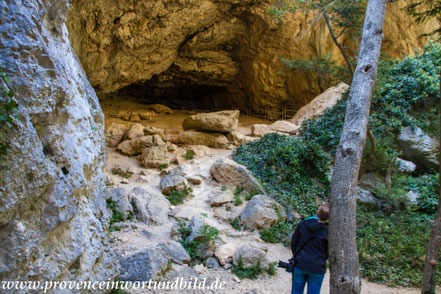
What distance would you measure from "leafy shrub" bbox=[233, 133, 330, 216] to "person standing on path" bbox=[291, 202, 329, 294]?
4573mm

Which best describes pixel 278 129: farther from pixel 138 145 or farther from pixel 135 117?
pixel 135 117

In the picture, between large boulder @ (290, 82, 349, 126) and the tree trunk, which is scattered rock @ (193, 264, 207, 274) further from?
large boulder @ (290, 82, 349, 126)

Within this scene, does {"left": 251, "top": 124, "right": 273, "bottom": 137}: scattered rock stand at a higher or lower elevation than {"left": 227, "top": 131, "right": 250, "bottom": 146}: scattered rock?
higher

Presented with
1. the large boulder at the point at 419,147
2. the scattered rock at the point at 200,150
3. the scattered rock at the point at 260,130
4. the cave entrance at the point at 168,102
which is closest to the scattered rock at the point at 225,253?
the scattered rock at the point at 200,150

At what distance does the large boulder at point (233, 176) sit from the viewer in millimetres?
8484

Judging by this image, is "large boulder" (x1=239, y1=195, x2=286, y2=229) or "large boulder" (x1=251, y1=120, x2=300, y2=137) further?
"large boulder" (x1=251, y1=120, x2=300, y2=137)

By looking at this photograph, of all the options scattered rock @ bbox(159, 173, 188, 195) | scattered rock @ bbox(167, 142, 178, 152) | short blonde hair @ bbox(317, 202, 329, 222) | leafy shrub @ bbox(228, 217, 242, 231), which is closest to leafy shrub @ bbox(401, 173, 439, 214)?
leafy shrub @ bbox(228, 217, 242, 231)

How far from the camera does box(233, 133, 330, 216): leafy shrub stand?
27.2 ft

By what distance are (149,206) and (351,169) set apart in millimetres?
5022

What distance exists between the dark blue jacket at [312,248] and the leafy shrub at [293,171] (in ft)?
15.0

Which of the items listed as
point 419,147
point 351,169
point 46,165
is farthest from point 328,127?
point 46,165

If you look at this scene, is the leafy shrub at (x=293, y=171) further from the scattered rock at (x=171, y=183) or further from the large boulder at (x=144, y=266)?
the large boulder at (x=144, y=266)

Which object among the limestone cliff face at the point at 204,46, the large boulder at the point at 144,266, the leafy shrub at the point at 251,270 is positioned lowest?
the leafy shrub at the point at 251,270

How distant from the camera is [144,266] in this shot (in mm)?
4609
